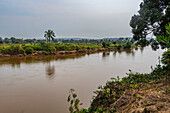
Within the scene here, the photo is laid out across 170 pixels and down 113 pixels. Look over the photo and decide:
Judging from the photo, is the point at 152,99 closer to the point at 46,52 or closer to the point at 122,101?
the point at 122,101

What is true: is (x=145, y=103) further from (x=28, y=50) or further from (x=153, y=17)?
(x=28, y=50)

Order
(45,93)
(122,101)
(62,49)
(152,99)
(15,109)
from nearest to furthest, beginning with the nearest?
1. (152,99)
2. (122,101)
3. (15,109)
4. (45,93)
5. (62,49)

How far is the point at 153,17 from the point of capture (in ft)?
26.3

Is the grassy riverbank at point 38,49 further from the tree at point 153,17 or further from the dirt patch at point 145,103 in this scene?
the dirt patch at point 145,103

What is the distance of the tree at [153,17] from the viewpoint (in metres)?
7.97

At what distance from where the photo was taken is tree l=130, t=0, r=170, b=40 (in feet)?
26.1

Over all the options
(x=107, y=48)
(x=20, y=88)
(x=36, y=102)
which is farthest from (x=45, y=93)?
(x=107, y=48)

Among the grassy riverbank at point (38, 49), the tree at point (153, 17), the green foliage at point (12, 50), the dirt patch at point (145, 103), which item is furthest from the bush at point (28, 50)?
the dirt patch at point (145, 103)

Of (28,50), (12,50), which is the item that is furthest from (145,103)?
(28,50)

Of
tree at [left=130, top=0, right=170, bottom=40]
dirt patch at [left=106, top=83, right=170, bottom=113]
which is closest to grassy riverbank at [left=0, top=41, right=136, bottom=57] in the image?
tree at [left=130, top=0, right=170, bottom=40]

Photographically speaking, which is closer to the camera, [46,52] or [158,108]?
[158,108]

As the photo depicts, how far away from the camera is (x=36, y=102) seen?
336 inches

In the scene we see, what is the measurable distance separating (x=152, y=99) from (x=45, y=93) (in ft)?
28.3

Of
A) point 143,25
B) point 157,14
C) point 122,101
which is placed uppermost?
point 157,14
